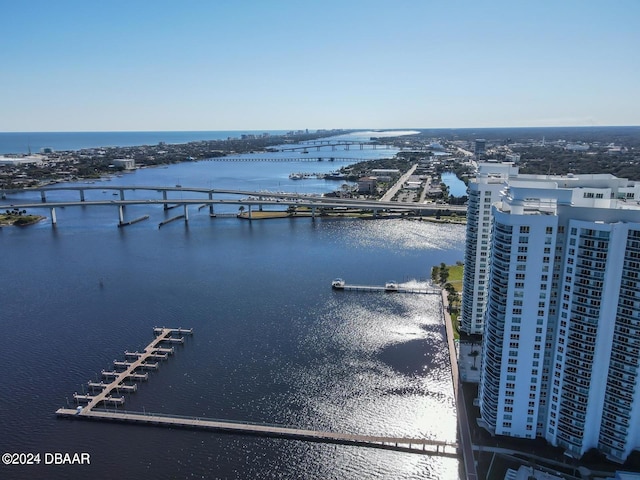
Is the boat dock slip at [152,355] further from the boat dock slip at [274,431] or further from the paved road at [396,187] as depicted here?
the paved road at [396,187]

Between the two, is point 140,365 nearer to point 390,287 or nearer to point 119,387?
point 119,387

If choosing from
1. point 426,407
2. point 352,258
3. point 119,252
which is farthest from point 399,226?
point 426,407

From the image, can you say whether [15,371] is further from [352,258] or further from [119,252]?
[352,258]

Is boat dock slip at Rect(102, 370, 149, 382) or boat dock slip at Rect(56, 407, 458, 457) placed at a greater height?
boat dock slip at Rect(102, 370, 149, 382)

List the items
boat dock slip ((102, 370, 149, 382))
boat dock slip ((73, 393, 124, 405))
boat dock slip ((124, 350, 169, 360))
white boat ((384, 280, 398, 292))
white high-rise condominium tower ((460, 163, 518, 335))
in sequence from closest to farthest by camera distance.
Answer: boat dock slip ((73, 393, 124, 405))
boat dock slip ((102, 370, 149, 382))
white high-rise condominium tower ((460, 163, 518, 335))
boat dock slip ((124, 350, 169, 360))
white boat ((384, 280, 398, 292))

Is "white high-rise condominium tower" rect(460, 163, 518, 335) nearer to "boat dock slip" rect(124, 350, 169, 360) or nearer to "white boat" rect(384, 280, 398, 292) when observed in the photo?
"white boat" rect(384, 280, 398, 292)

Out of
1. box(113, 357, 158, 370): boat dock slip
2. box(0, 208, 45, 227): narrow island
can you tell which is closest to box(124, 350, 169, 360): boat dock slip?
box(113, 357, 158, 370): boat dock slip

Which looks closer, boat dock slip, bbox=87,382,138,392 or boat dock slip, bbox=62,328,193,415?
boat dock slip, bbox=62,328,193,415
